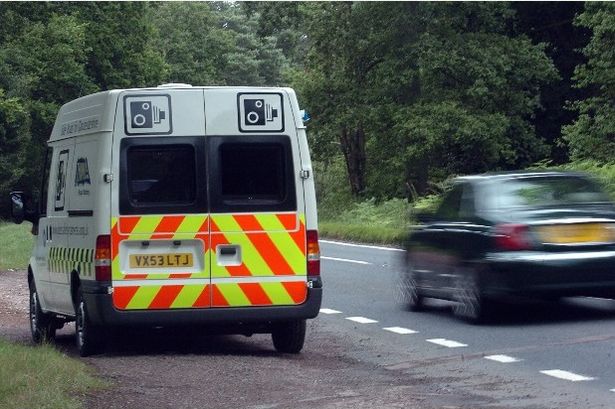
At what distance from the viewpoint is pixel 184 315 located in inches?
510

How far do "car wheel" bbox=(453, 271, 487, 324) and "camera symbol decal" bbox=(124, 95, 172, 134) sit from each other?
4133 millimetres

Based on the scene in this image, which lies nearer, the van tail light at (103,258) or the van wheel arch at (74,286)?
the van tail light at (103,258)

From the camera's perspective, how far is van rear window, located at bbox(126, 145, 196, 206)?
1312 cm

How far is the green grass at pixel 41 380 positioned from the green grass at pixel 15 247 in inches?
759

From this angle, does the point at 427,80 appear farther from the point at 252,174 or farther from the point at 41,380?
the point at 41,380

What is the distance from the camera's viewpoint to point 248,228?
13.1m

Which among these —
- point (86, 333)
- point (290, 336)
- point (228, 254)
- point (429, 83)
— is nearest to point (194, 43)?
point (429, 83)

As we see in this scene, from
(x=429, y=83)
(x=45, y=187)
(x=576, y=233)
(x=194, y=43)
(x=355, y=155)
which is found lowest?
(x=576, y=233)

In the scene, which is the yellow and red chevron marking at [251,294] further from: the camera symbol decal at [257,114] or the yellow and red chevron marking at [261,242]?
the camera symbol decal at [257,114]

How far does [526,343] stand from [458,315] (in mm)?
2880

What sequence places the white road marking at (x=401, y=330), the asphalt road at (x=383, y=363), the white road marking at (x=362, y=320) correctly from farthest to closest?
the white road marking at (x=362, y=320)
the white road marking at (x=401, y=330)
the asphalt road at (x=383, y=363)

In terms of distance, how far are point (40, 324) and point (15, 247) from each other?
24.3 m

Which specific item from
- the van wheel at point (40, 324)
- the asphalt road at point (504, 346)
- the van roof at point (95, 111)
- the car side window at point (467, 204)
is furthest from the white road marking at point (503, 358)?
the van wheel at point (40, 324)

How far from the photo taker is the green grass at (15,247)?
3250 centimetres
